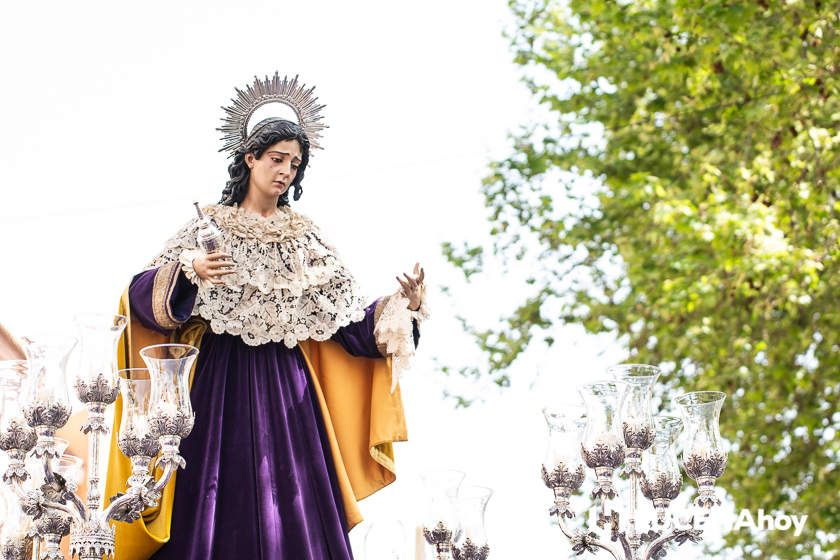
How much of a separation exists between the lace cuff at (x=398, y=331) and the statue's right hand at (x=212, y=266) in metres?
0.64

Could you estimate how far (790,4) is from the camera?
31.7 feet

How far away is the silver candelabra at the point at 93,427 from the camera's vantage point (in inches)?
168

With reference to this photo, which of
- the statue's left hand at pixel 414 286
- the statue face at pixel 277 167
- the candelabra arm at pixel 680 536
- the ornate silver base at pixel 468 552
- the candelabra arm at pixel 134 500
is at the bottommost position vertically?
the ornate silver base at pixel 468 552

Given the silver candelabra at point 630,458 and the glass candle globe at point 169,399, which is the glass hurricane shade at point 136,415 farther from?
the silver candelabra at point 630,458

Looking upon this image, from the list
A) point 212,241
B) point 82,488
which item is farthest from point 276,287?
point 82,488

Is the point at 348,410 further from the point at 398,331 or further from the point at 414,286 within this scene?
the point at 414,286

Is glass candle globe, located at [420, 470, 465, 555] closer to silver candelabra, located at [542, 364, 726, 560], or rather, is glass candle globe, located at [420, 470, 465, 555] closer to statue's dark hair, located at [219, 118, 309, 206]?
silver candelabra, located at [542, 364, 726, 560]

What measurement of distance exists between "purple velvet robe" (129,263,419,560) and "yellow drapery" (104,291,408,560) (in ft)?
0.18

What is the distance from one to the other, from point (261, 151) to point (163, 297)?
2.32ft

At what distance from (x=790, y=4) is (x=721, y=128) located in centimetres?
90

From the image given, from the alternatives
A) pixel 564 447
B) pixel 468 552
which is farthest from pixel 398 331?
pixel 468 552

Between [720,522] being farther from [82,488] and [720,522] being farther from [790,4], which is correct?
[82,488]

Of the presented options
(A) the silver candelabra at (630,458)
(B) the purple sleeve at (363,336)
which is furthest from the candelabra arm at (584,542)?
(B) the purple sleeve at (363,336)

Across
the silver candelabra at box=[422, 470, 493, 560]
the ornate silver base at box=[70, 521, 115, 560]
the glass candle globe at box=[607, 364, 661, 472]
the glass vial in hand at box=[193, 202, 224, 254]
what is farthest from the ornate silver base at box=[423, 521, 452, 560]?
the glass vial in hand at box=[193, 202, 224, 254]
